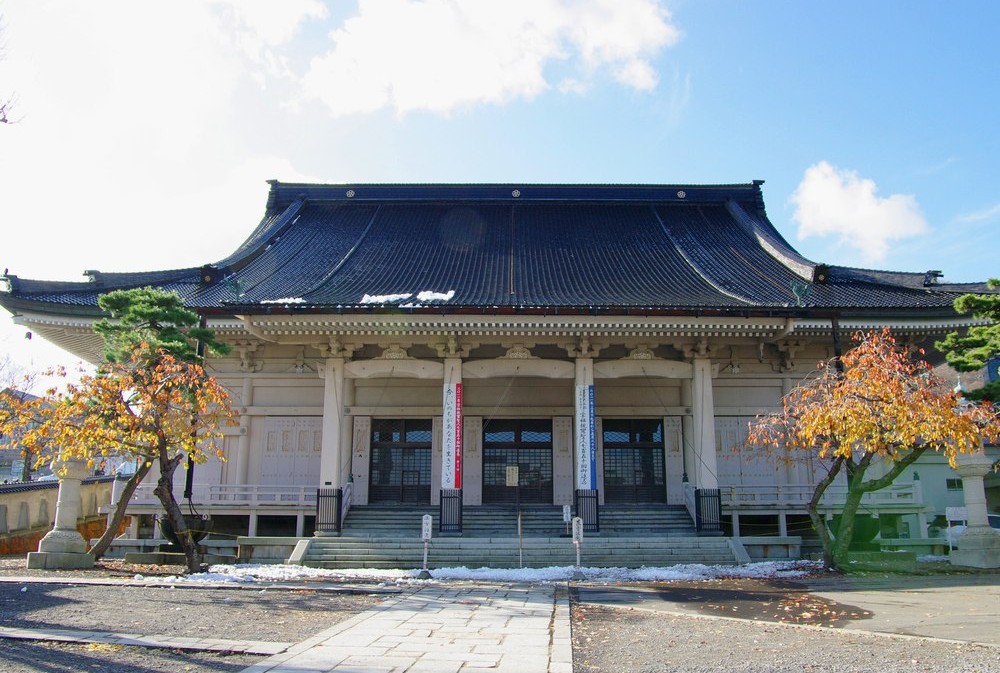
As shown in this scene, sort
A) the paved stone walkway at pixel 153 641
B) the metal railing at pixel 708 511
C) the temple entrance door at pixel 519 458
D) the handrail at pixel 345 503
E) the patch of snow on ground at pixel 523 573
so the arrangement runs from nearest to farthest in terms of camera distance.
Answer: the paved stone walkway at pixel 153 641 < the patch of snow on ground at pixel 523 573 < the metal railing at pixel 708 511 < the handrail at pixel 345 503 < the temple entrance door at pixel 519 458

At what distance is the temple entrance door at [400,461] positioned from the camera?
2022 cm

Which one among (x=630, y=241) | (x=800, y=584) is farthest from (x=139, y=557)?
(x=630, y=241)

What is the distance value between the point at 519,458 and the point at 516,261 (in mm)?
6306

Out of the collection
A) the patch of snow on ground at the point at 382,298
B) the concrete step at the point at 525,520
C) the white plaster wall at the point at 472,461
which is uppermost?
the patch of snow on ground at the point at 382,298

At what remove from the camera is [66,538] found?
13781mm

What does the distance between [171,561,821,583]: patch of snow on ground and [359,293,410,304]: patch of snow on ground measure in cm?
664

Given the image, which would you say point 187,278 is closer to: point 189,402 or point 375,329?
point 375,329

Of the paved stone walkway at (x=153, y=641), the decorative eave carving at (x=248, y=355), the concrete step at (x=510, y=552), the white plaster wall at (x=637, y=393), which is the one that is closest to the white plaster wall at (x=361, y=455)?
the decorative eave carving at (x=248, y=355)

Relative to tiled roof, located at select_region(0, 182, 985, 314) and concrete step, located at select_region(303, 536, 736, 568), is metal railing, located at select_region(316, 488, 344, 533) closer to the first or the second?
concrete step, located at select_region(303, 536, 736, 568)

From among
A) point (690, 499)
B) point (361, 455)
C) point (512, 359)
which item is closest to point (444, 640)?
point (512, 359)

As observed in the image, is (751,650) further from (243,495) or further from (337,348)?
(243,495)

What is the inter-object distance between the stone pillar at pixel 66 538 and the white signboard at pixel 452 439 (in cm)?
753

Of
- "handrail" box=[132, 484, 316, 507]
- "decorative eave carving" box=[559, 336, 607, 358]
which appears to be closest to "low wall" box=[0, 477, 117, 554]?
"handrail" box=[132, 484, 316, 507]

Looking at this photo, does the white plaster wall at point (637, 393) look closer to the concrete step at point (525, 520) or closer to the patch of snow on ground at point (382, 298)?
the concrete step at point (525, 520)
